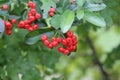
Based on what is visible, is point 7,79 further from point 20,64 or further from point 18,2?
point 18,2

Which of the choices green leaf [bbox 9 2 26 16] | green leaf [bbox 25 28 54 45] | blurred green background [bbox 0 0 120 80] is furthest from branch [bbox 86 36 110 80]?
green leaf [bbox 25 28 54 45]

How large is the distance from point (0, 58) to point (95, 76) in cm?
173

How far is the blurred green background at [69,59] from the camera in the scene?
6.47ft

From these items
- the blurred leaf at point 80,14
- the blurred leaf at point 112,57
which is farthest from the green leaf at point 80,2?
the blurred leaf at point 112,57

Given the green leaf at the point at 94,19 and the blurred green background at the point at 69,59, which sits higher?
the green leaf at the point at 94,19

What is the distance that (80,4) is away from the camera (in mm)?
1417

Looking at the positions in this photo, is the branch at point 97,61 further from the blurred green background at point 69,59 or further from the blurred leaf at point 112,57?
the blurred leaf at point 112,57

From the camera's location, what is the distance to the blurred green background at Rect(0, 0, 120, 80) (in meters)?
1.97

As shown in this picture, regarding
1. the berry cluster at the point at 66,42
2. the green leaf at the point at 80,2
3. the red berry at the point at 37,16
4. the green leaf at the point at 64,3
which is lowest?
the berry cluster at the point at 66,42

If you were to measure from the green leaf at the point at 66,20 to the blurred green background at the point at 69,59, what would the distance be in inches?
16.3

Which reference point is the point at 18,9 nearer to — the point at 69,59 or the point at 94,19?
the point at 94,19

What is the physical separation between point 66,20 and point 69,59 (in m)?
2.12

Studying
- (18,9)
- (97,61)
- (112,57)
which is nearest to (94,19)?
(18,9)

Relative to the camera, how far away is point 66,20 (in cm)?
140
